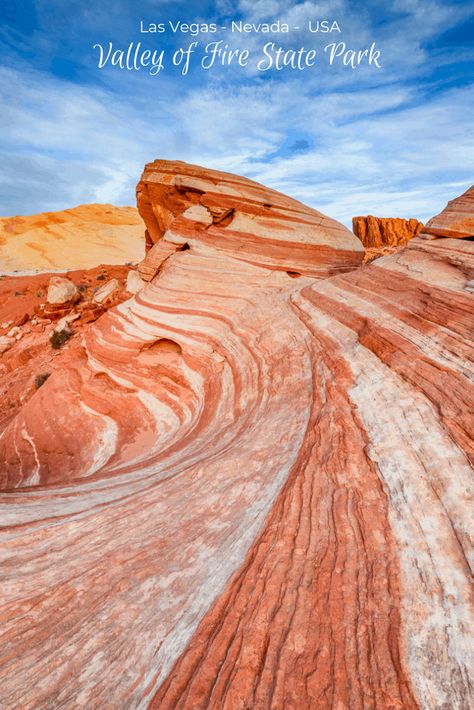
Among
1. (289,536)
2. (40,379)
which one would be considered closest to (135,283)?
(40,379)

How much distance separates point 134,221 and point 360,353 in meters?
54.7

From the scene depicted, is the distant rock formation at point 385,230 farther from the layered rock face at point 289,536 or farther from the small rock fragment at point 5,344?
the layered rock face at point 289,536

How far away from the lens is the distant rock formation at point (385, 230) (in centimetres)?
3641

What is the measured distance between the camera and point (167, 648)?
1711 millimetres

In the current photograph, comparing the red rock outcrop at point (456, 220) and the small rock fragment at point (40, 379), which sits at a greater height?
the red rock outcrop at point (456, 220)

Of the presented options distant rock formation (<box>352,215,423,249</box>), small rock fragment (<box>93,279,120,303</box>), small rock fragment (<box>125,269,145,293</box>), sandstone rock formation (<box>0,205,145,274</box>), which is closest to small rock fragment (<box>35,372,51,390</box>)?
small rock fragment (<box>125,269,145,293</box>)

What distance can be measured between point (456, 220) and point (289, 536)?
5.67 m

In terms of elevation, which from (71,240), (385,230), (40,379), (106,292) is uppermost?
(71,240)

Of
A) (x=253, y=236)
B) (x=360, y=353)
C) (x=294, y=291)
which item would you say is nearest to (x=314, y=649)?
(x=360, y=353)

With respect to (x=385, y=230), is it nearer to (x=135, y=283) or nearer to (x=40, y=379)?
(x=135, y=283)

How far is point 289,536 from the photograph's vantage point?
2191 millimetres

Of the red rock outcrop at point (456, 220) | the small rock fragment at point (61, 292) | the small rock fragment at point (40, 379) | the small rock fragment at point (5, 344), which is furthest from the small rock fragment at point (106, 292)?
the red rock outcrop at point (456, 220)

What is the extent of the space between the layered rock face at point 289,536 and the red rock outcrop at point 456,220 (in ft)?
0.84

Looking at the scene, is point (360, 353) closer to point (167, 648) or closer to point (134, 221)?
point (167, 648)
